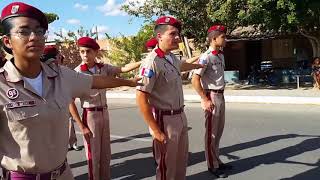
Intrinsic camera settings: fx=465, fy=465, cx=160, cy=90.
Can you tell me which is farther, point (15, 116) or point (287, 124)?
point (287, 124)

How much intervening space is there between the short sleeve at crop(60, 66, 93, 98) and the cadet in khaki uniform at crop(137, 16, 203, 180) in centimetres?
134

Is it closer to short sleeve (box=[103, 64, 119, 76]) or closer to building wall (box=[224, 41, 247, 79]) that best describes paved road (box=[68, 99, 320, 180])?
short sleeve (box=[103, 64, 119, 76])

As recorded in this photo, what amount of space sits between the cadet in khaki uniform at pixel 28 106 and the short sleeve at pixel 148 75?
4.99ft

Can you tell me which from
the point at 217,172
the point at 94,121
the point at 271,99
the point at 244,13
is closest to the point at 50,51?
the point at 94,121

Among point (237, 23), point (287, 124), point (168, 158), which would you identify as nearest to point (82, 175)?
point (168, 158)

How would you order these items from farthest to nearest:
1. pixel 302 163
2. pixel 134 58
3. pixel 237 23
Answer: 1. pixel 134 58
2. pixel 237 23
3. pixel 302 163

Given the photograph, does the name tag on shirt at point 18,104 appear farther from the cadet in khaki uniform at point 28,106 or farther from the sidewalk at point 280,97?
the sidewalk at point 280,97

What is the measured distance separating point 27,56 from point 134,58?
21.7 meters

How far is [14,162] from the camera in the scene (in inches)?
99.3

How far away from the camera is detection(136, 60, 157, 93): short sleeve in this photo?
413 centimetres

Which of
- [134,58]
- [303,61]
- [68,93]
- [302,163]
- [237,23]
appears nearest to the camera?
[68,93]

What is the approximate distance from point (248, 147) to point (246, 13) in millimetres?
8798

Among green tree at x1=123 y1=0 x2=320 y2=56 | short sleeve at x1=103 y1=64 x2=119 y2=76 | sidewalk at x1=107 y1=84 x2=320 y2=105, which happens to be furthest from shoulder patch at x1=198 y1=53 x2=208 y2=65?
green tree at x1=123 y1=0 x2=320 y2=56

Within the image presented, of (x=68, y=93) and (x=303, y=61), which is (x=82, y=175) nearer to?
(x=68, y=93)
